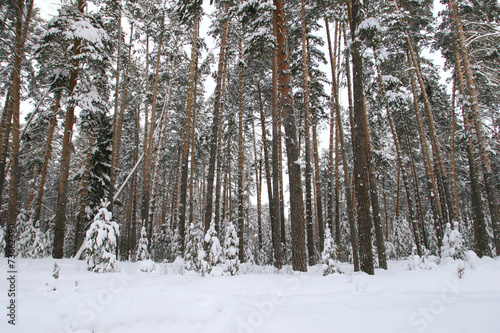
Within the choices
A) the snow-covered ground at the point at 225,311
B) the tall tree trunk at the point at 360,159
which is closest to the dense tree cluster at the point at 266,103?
the tall tree trunk at the point at 360,159

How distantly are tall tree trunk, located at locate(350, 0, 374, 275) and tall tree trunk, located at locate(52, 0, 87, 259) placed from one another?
10.7 metres

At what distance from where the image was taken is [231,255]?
7.66m

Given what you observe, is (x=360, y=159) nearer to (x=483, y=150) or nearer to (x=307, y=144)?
(x=307, y=144)

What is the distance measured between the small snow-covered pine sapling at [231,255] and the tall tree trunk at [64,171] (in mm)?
7185

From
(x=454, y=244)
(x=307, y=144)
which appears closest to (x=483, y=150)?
(x=454, y=244)

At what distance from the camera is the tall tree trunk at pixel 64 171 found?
9.90 m

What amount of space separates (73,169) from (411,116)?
3540 centimetres

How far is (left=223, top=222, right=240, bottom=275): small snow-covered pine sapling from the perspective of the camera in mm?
7461

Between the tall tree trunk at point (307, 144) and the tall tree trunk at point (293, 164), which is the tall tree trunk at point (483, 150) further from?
the tall tree trunk at point (293, 164)

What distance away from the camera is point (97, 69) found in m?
10.9

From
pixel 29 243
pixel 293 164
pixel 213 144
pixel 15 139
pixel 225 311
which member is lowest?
pixel 225 311

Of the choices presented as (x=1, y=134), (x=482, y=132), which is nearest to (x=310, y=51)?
(x=482, y=132)

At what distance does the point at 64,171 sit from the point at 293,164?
955cm

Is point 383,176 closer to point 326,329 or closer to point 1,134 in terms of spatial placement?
point 326,329
